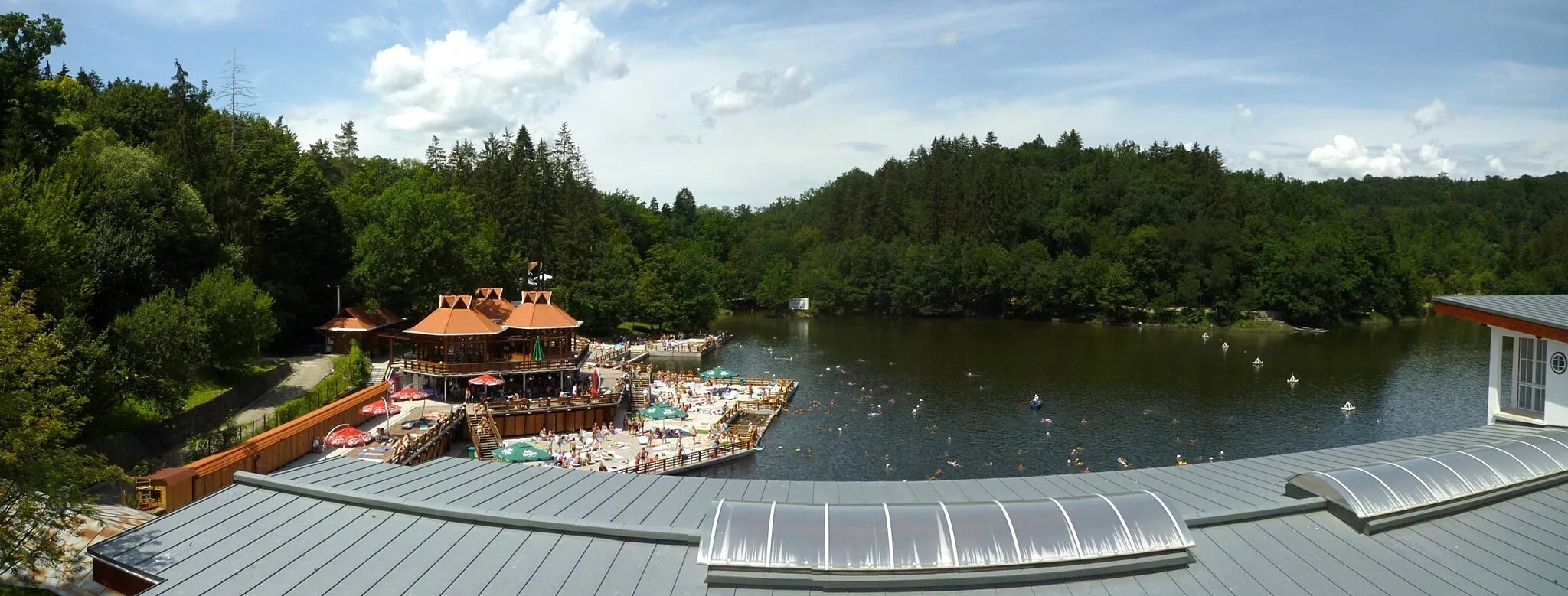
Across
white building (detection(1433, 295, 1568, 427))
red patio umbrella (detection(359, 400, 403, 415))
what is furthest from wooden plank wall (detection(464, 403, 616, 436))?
white building (detection(1433, 295, 1568, 427))

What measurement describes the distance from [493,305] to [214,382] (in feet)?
49.4

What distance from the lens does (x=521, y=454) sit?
32438 millimetres

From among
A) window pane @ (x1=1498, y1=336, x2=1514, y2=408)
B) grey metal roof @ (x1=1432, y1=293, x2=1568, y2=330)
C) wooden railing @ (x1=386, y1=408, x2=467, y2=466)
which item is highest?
grey metal roof @ (x1=1432, y1=293, x2=1568, y2=330)

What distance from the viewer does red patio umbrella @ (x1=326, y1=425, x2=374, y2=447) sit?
31.0 metres

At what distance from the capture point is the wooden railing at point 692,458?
32531 millimetres

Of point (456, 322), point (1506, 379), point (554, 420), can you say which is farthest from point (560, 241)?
point (1506, 379)

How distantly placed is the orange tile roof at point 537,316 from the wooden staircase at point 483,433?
7.54m

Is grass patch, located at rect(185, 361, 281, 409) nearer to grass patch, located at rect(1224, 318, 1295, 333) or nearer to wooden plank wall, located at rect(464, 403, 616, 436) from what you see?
wooden plank wall, located at rect(464, 403, 616, 436)

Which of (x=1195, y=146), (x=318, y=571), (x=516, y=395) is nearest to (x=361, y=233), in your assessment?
(x=516, y=395)

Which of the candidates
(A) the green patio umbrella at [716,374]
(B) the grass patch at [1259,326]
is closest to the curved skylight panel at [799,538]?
(A) the green patio umbrella at [716,374]

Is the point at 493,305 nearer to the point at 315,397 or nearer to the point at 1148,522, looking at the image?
the point at 315,397

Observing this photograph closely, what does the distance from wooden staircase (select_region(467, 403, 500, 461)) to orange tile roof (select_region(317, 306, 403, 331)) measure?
47.4 feet

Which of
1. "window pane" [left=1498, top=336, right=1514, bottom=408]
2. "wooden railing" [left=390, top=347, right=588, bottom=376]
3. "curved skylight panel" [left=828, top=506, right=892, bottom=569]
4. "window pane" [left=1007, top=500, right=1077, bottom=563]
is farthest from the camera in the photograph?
"wooden railing" [left=390, top=347, right=588, bottom=376]

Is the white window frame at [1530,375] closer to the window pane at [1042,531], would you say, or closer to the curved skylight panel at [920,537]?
the window pane at [1042,531]
